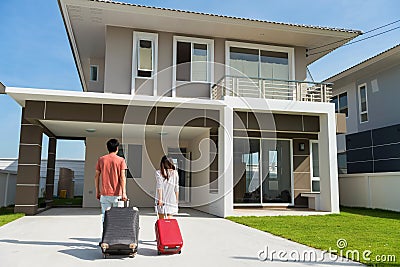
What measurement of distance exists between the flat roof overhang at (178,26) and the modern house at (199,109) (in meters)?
0.04

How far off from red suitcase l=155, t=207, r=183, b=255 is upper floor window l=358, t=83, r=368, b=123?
48.6 feet

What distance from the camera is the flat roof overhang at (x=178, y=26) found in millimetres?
11250

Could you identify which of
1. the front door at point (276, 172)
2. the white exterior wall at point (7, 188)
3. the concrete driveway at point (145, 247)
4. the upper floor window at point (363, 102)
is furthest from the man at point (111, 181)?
the upper floor window at point (363, 102)

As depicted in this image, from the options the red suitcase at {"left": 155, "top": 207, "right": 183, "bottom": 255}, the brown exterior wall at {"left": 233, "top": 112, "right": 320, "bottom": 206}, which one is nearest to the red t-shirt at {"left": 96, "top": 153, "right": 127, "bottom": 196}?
the red suitcase at {"left": 155, "top": 207, "right": 183, "bottom": 255}

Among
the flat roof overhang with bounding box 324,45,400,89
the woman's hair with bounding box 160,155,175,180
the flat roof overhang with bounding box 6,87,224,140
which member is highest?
the flat roof overhang with bounding box 324,45,400,89

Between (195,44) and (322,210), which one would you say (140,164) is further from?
(322,210)

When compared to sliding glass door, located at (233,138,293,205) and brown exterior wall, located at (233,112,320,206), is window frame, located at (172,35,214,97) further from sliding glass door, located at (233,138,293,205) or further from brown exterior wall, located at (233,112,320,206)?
sliding glass door, located at (233,138,293,205)

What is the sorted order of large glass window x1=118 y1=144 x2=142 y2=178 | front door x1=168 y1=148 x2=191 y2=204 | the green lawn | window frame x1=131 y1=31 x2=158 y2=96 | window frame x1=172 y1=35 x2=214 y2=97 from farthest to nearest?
1. front door x1=168 y1=148 x2=191 y2=204
2. large glass window x1=118 y1=144 x2=142 y2=178
3. window frame x1=172 y1=35 x2=214 y2=97
4. window frame x1=131 y1=31 x2=158 y2=96
5. the green lawn

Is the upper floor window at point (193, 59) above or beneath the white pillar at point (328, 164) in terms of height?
above

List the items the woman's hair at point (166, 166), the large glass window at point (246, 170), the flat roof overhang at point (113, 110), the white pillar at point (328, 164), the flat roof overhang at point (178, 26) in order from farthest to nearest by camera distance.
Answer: the large glass window at point (246, 170)
the white pillar at point (328, 164)
the flat roof overhang at point (178, 26)
the flat roof overhang at point (113, 110)
the woman's hair at point (166, 166)

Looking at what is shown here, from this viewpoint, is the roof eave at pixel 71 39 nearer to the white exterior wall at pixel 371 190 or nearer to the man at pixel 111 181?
the man at pixel 111 181

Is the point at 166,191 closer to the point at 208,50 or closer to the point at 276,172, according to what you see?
the point at 276,172

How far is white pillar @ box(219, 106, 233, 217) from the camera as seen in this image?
10430 millimetres

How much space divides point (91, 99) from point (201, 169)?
4818 mm
